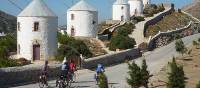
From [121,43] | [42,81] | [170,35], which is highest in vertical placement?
[170,35]

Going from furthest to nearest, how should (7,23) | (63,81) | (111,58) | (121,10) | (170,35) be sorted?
1. (7,23)
2. (121,10)
3. (170,35)
4. (111,58)
5. (63,81)

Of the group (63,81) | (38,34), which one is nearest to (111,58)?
(38,34)

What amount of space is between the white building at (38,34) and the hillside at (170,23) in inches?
867

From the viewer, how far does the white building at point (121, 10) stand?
72.0 metres

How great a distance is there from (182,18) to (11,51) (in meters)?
41.1

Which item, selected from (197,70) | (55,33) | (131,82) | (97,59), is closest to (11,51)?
(55,33)

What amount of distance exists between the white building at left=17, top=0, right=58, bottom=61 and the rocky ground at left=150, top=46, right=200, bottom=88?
34.4 feet

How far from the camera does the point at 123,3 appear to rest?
71.9m

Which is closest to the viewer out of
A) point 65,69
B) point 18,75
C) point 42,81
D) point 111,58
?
point 65,69

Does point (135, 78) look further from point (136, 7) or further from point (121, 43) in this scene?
point (136, 7)

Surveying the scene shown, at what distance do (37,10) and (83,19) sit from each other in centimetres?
1313

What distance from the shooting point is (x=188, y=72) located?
3256 centimetres

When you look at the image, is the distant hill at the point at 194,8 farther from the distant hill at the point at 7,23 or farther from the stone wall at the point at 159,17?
the distant hill at the point at 7,23

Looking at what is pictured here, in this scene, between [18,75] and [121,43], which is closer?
[18,75]
